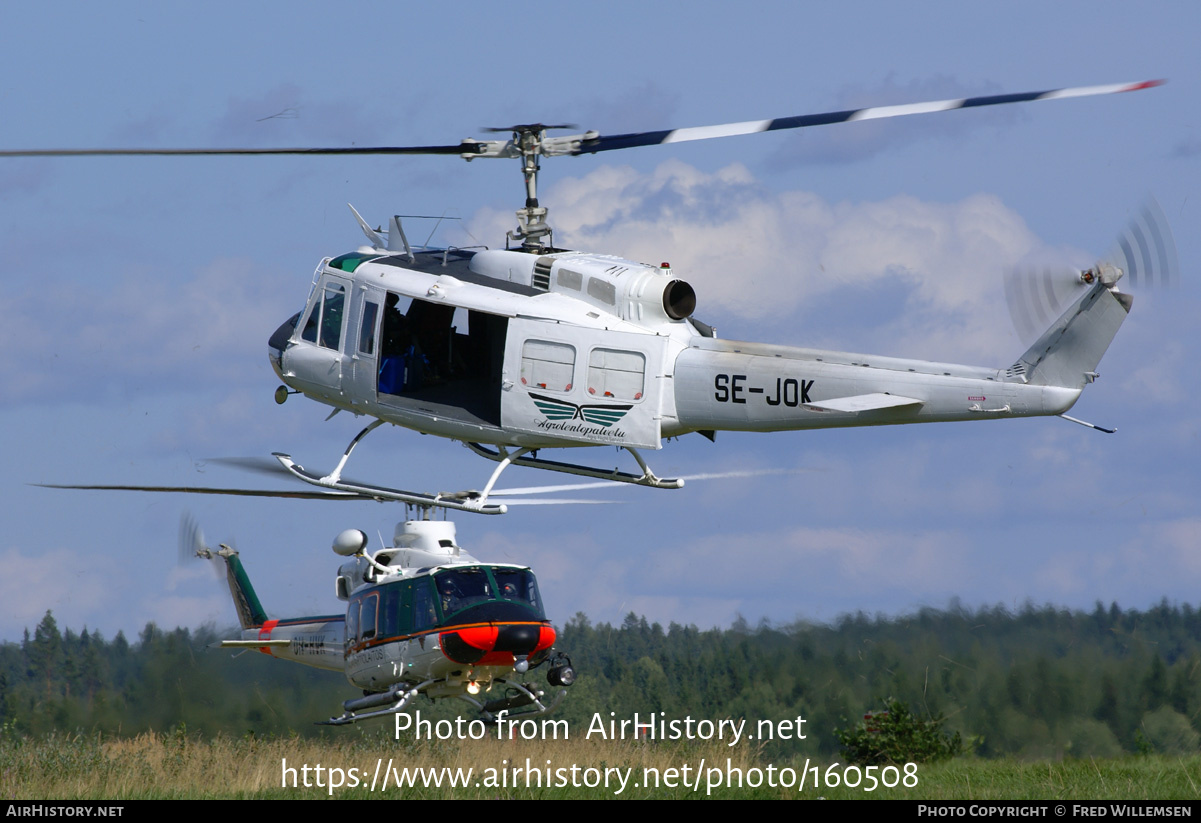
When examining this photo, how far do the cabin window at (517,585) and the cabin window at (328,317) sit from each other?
11.5 feet

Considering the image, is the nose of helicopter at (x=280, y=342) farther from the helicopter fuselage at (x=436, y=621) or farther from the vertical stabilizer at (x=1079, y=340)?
the vertical stabilizer at (x=1079, y=340)

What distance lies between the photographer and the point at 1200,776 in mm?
17062

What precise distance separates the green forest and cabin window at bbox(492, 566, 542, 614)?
1.39 metres

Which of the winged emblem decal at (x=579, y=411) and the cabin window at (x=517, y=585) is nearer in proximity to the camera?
the winged emblem decal at (x=579, y=411)

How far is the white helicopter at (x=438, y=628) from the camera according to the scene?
1806 centimetres

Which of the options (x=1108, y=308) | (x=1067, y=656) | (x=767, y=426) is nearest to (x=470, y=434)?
(x=767, y=426)

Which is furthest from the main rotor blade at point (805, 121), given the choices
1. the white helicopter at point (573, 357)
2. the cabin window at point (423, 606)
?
the cabin window at point (423, 606)

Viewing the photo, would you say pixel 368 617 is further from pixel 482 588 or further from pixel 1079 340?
pixel 1079 340

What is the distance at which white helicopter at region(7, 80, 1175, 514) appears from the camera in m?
14.5

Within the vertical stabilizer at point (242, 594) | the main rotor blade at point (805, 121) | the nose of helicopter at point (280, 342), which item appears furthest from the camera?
the vertical stabilizer at point (242, 594)

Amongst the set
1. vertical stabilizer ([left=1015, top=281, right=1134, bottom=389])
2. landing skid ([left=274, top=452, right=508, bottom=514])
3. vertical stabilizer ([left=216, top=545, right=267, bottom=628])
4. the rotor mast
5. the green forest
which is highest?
the rotor mast

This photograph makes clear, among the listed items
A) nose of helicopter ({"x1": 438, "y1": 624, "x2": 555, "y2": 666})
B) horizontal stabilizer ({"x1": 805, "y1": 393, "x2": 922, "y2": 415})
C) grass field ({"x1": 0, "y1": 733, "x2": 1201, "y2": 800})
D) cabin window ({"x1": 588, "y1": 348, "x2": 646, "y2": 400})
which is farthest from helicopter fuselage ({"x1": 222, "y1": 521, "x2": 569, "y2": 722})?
horizontal stabilizer ({"x1": 805, "y1": 393, "x2": 922, "y2": 415})

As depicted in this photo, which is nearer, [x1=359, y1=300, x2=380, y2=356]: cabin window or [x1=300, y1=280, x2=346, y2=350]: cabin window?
[x1=359, y1=300, x2=380, y2=356]: cabin window

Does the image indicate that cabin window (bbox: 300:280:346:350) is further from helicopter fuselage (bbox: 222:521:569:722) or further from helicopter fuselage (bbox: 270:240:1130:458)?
helicopter fuselage (bbox: 222:521:569:722)
